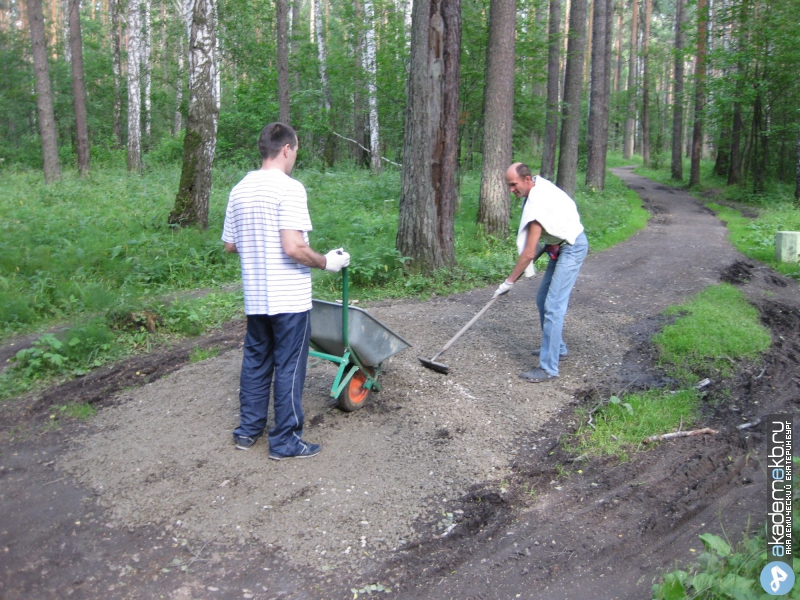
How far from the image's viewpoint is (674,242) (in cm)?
1326

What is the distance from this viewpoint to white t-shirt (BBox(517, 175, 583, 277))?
540 cm

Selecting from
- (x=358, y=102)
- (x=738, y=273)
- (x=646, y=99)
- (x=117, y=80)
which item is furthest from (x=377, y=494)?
(x=646, y=99)

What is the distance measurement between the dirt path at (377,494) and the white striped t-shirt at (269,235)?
1.11 metres

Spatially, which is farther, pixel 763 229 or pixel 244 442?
pixel 763 229

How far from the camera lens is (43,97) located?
18.1 meters

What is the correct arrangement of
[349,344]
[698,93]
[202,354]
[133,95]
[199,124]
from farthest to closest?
[698,93]
[133,95]
[199,124]
[202,354]
[349,344]

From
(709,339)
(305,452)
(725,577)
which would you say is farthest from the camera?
(709,339)

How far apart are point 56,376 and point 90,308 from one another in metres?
1.74

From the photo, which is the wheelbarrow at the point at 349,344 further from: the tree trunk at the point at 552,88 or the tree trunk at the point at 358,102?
the tree trunk at the point at 358,102

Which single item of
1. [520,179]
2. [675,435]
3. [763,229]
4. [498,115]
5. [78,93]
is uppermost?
[78,93]

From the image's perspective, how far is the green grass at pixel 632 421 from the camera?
15.5ft

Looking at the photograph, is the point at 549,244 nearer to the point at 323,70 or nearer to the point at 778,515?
the point at 778,515

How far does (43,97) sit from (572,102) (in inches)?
Result: 589

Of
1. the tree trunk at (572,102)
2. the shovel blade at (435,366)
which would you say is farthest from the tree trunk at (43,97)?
the shovel blade at (435,366)
